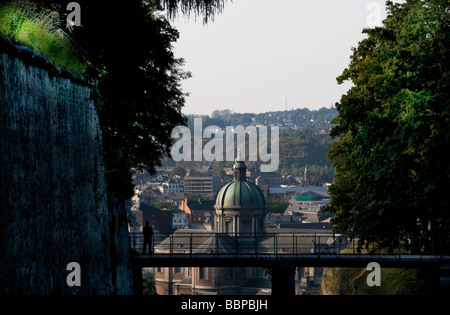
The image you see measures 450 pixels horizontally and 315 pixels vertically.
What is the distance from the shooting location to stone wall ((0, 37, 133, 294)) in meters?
6.47

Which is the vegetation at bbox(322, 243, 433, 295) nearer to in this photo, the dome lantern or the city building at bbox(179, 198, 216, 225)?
the dome lantern

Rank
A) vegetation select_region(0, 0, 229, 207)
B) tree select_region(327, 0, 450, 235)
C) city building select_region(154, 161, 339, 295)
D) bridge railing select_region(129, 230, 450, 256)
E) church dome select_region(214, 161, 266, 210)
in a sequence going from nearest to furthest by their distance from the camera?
vegetation select_region(0, 0, 229, 207), bridge railing select_region(129, 230, 450, 256), tree select_region(327, 0, 450, 235), city building select_region(154, 161, 339, 295), church dome select_region(214, 161, 266, 210)

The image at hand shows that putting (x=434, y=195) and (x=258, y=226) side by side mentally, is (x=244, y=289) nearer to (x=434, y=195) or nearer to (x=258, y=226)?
(x=258, y=226)

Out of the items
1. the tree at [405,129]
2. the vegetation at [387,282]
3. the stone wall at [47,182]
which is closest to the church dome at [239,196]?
the vegetation at [387,282]

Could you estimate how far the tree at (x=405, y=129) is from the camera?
22.5 meters

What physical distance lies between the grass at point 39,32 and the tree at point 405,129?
43.4ft

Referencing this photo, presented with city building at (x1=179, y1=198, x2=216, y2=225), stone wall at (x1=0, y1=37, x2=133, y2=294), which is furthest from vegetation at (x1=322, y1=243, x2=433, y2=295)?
city building at (x1=179, y1=198, x2=216, y2=225)

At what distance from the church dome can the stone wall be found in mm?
107194

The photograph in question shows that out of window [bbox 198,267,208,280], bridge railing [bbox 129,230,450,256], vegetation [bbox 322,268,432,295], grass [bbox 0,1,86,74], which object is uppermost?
grass [bbox 0,1,86,74]

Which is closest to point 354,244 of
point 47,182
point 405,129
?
point 405,129

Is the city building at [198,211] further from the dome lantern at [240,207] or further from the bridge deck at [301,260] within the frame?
the bridge deck at [301,260]

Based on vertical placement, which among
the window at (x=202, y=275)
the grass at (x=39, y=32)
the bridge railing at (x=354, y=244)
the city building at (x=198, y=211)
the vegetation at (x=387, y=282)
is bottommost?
the window at (x=202, y=275)

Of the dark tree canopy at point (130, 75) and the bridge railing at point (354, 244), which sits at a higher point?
the dark tree canopy at point (130, 75)

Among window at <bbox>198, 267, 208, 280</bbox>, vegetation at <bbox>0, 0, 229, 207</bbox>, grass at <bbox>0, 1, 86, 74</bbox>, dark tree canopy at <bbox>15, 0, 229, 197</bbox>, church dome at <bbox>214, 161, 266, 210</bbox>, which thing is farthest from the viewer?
church dome at <bbox>214, 161, 266, 210</bbox>
